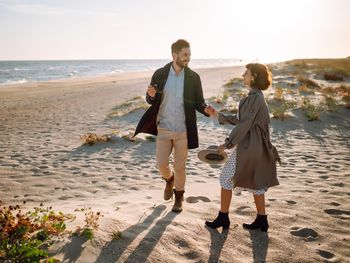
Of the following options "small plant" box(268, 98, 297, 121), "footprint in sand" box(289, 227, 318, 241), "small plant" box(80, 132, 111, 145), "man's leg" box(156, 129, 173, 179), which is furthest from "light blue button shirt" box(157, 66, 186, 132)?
"small plant" box(268, 98, 297, 121)

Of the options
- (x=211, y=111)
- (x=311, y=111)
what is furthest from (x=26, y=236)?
(x=311, y=111)

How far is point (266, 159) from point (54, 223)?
8.16 ft

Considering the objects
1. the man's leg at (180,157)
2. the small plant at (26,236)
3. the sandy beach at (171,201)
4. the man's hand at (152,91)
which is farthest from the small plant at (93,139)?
the small plant at (26,236)

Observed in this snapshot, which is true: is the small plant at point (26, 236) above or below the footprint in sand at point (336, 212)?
above

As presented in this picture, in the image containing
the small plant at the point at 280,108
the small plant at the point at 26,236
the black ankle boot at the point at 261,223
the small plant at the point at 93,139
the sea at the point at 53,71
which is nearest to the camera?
the small plant at the point at 26,236

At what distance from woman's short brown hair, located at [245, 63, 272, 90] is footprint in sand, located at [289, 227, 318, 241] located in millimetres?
1814

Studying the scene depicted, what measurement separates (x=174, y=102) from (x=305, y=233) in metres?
2.36

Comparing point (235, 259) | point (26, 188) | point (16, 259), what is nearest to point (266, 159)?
point (235, 259)

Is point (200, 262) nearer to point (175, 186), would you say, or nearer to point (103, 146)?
point (175, 186)

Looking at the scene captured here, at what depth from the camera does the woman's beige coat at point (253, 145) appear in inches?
160

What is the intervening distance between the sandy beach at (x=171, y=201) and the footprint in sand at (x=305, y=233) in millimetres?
11

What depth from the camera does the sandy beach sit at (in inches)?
151

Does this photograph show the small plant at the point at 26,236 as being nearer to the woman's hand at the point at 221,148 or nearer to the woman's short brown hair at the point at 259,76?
the woman's hand at the point at 221,148

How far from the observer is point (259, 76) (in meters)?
4.16
